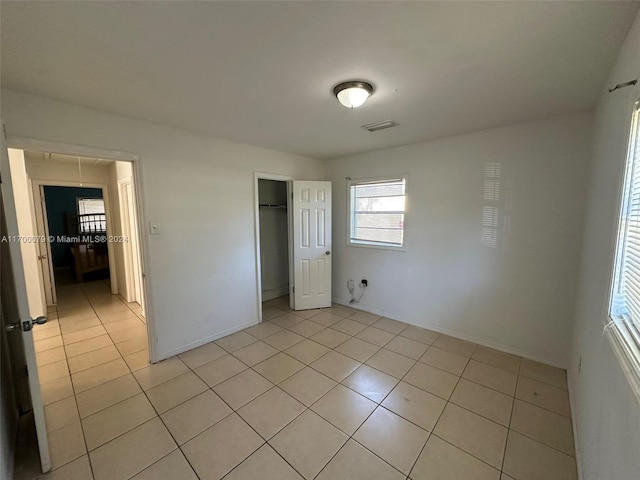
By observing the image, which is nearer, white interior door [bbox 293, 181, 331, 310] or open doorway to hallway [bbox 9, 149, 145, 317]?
open doorway to hallway [bbox 9, 149, 145, 317]

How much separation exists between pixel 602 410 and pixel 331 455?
1427 mm

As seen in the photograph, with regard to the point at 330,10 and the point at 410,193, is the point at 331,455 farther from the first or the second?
the point at 410,193

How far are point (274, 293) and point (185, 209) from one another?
235 centimetres

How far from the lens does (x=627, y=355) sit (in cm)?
92

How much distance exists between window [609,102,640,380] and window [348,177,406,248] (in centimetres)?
220

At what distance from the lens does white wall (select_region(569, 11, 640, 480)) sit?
0.91 metres

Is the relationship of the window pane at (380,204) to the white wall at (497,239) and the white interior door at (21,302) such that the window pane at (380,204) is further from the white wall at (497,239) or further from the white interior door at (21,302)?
the white interior door at (21,302)

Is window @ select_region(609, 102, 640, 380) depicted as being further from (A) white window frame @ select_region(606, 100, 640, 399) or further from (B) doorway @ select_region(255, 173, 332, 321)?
(B) doorway @ select_region(255, 173, 332, 321)

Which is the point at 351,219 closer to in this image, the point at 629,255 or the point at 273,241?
the point at 273,241

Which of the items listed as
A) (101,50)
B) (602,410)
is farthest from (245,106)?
(602,410)

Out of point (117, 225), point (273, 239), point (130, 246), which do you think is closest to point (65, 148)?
point (130, 246)

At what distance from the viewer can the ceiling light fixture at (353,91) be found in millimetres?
1684

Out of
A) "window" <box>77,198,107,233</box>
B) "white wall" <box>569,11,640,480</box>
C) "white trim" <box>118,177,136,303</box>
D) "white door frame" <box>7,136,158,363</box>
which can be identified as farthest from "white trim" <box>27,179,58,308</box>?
"white wall" <box>569,11,640,480</box>

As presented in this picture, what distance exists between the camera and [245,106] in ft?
6.81
